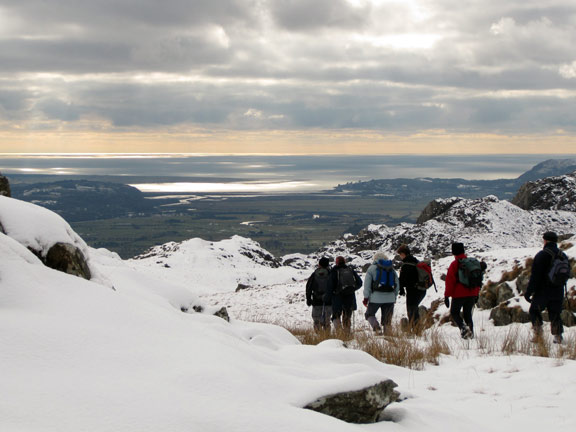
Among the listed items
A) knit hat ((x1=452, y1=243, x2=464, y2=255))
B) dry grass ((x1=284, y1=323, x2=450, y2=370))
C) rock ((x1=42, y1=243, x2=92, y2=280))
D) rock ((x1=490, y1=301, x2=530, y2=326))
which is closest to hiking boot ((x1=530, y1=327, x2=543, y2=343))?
dry grass ((x1=284, y1=323, x2=450, y2=370))

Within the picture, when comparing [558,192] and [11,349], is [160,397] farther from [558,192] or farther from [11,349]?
[558,192]

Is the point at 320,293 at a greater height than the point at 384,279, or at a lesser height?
lesser

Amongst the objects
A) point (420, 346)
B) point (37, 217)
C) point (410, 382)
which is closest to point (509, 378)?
point (410, 382)

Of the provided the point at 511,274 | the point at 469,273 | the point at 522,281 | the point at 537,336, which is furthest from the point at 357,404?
the point at 511,274

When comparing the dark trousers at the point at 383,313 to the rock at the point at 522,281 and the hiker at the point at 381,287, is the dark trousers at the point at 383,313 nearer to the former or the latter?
the hiker at the point at 381,287

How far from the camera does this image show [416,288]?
10.7m

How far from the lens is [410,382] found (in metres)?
5.82

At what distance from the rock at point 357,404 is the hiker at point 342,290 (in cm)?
658

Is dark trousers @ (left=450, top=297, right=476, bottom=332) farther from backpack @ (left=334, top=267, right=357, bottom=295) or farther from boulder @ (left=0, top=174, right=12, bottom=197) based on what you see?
boulder @ (left=0, top=174, right=12, bottom=197)

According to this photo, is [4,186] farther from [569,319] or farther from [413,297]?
[569,319]

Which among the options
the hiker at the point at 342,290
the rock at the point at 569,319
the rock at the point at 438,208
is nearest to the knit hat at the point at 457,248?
the hiker at the point at 342,290

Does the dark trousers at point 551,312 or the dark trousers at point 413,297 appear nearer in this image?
the dark trousers at point 551,312

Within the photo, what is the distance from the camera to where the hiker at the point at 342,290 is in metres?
10.7

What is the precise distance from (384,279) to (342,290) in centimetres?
111
